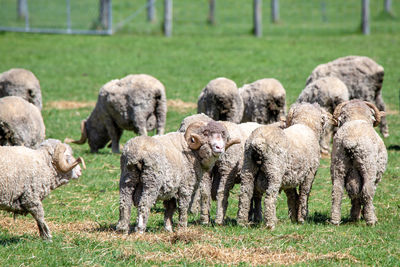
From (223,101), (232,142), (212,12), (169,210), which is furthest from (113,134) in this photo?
(212,12)

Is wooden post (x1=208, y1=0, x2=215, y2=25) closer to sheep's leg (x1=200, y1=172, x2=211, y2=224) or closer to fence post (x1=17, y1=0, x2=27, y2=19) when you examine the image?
fence post (x1=17, y1=0, x2=27, y2=19)

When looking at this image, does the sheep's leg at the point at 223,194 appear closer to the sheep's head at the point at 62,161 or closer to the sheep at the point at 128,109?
the sheep's head at the point at 62,161

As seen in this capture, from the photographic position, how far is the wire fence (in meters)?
32.2

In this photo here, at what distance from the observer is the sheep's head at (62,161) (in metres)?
8.97

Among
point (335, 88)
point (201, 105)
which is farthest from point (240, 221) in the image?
point (335, 88)

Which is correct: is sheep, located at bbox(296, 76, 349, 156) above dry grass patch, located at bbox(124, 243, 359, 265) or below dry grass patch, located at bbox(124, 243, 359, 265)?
above

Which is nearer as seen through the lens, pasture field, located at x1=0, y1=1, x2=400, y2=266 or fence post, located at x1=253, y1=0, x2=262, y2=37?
pasture field, located at x1=0, y1=1, x2=400, y2=266

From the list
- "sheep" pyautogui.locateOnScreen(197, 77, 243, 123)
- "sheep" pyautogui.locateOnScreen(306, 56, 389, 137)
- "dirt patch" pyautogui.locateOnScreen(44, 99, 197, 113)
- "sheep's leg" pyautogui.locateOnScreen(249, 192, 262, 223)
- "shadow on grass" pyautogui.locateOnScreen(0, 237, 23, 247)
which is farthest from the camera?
"dirt patch" pyautogui.locateOnScreen(44, 99, 197, 113)

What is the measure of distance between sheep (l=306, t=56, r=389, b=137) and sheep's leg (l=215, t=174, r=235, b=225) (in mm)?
7771

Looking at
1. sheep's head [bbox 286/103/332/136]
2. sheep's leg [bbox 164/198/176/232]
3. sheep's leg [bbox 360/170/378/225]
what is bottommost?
sheep's leg [bbox 164/198/176/232]

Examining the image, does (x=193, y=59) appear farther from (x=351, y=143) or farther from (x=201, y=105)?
(x=351, y=143)

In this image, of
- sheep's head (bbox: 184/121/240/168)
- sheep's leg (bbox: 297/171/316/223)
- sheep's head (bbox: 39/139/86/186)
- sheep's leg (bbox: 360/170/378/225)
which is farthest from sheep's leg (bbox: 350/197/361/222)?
sheep's head (bbox: 39/139/86/186)

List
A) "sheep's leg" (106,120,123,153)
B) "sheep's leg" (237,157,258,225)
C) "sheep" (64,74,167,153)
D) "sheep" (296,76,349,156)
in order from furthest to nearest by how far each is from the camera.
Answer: "sheep's leg" (106,120,123,153) → "sheep" (64,74,167,153) → "sheep" (296,76,349,156) → "sheep's leg" (237,157,258,225)

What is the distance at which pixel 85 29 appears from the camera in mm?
31688
